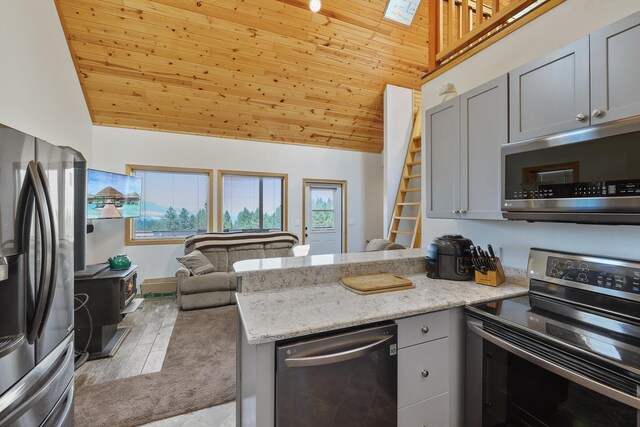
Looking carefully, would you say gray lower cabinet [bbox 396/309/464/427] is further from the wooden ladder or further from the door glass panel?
the door glass panel

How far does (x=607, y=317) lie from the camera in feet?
4.07

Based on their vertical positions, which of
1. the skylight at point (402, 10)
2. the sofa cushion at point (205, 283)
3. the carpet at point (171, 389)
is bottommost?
the carpet at point (171, 389)

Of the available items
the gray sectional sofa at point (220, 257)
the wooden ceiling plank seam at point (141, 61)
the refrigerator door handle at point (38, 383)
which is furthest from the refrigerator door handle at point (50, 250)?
the wooden ceiling plank seam at point (141, 61)

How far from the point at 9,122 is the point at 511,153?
3.53 m

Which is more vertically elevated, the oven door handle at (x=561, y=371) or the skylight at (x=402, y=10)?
the skylight at (x=402, y=10)

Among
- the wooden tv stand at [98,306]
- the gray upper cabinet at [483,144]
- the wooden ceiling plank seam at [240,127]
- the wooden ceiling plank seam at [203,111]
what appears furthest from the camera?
the wooden ceiling plank seam at [240,127]

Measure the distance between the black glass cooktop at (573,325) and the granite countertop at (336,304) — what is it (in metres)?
0.12

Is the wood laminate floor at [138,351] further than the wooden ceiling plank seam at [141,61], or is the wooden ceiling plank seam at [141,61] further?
the wooden ceiling plank seam at [141,61]

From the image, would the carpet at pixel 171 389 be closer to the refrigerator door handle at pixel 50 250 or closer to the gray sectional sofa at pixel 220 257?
the gray sectional sofa at pixel 220 257

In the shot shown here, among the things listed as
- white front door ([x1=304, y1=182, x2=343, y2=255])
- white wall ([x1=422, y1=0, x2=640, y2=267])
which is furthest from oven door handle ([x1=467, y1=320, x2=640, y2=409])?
white front door ([x1=304, y1=182, x2=343, y2=255])

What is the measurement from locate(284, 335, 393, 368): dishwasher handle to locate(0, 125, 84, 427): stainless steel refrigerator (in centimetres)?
94

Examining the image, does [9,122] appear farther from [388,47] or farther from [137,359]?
[388,47]

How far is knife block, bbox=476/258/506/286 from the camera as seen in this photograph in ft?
5.68

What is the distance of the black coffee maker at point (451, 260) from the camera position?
72.1 inches
